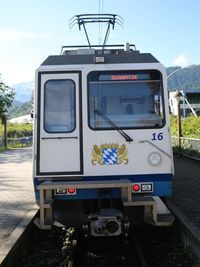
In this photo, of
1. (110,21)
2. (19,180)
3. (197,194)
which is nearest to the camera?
(110,21)

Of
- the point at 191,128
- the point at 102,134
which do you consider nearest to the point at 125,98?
the point at 102,134

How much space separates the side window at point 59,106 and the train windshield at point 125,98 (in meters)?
0.30

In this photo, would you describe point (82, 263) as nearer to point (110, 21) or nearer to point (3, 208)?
point (3, 208)

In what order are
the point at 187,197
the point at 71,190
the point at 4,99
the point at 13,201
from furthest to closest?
the point at 4,99
the point at 13,201
the point at 187,197
the point at 71,190

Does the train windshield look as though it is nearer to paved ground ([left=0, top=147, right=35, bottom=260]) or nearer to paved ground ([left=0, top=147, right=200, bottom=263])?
paved ground ([left=0, top=147, right=200, bottom=263])

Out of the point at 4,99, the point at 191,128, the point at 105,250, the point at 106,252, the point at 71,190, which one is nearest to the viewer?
the point at 71,190

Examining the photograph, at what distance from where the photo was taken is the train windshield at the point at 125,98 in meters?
7.57

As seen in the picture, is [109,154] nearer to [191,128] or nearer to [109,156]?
[109,156]

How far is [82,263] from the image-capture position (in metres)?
7.19

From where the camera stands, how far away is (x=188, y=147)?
20.2m

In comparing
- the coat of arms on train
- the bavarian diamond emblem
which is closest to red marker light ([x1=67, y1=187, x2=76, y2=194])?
the coat of arms on train

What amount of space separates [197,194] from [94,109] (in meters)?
4.46

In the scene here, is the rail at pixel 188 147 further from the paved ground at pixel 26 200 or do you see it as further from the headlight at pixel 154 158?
the headlight at pixel 154 158

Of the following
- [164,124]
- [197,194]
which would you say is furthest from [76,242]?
[197,194]
